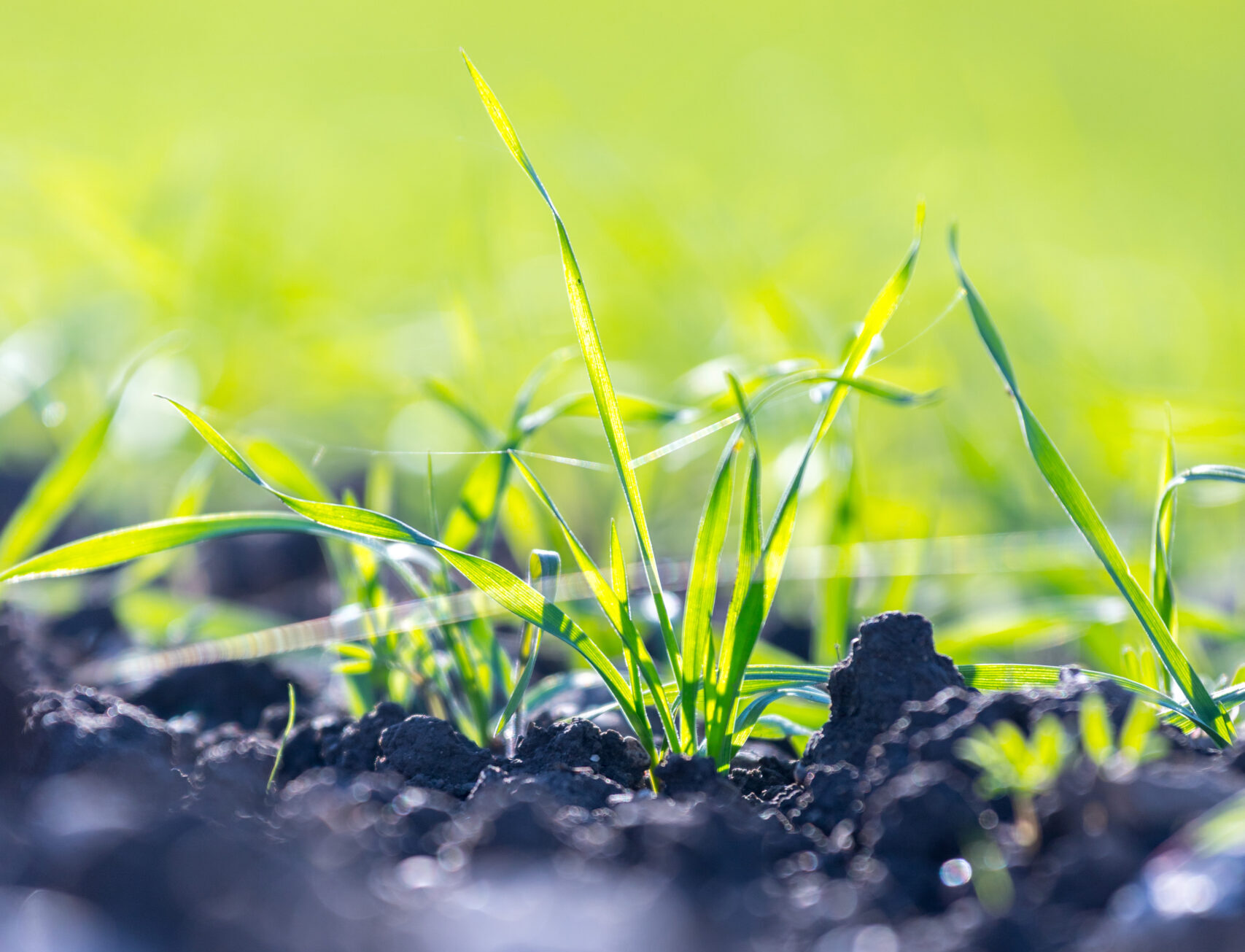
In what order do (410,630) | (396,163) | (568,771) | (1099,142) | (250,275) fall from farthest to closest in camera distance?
(1099,142), (396,163), (250,275), (410,630), (568,771)

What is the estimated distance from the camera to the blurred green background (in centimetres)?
180

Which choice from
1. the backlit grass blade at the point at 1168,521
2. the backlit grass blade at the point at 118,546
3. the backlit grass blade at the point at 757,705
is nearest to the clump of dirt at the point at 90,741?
the backlit grass blade at the point at 118,546

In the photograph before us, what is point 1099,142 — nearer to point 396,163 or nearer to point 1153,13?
point 1153,13

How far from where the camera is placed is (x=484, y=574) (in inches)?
35.7

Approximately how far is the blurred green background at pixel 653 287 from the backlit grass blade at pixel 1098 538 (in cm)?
39

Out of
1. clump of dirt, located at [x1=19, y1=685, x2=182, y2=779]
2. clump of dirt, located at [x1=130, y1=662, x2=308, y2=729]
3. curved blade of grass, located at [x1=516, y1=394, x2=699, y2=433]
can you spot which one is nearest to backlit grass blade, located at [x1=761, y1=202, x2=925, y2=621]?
curved blade of grass, located at [x1=516, y1=394, x2=699, y2=433]

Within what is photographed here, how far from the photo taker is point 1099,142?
17.1 ft

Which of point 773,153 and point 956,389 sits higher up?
point 773,153

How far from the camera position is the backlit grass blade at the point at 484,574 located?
0.91 metres

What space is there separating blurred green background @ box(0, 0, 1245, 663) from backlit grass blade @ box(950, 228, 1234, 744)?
15.4 inches

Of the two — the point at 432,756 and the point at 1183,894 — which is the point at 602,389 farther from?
the point at 1183,894

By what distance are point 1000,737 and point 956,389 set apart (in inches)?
56.4

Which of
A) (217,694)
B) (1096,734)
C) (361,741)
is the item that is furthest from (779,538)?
(217,694)

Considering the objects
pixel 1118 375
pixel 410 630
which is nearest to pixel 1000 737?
pixel 410 630
